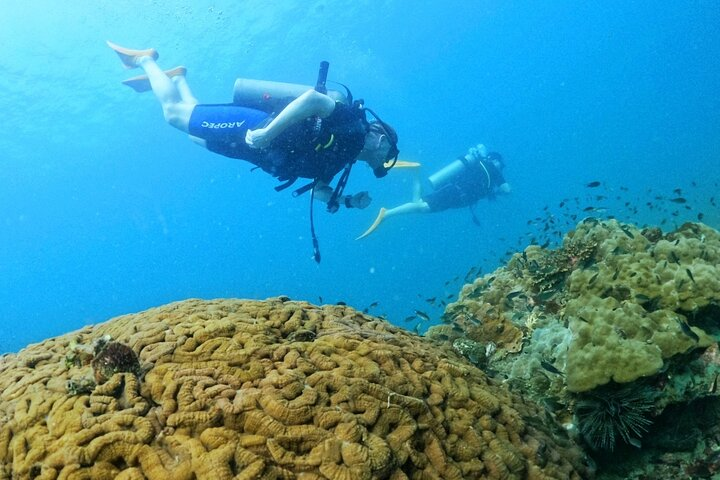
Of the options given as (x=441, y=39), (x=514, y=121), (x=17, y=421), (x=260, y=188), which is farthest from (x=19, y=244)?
(x=514, y=121)

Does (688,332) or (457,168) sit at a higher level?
(457,168)

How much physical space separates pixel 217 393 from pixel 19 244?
4747 inches

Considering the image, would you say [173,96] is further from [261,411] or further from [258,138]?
[261,411]

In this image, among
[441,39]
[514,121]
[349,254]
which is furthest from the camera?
[514,121]

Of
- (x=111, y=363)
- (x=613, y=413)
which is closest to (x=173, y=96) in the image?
(x=111, y=363)

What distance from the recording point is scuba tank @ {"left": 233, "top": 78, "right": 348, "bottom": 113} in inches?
356

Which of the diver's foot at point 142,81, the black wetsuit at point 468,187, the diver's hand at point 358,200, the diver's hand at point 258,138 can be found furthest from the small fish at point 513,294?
the black wetsuit at point 468,187

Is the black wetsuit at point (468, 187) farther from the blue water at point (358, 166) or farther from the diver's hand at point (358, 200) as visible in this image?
the diver's hand at point (358, 200)

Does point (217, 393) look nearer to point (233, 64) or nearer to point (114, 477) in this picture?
point (114, 477)

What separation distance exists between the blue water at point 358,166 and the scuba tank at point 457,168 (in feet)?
19.7

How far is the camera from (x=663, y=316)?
181 inches

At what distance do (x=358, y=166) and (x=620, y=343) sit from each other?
106m

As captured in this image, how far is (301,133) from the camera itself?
8.03m

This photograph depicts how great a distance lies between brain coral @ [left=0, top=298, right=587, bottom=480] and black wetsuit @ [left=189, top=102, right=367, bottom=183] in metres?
4.52
